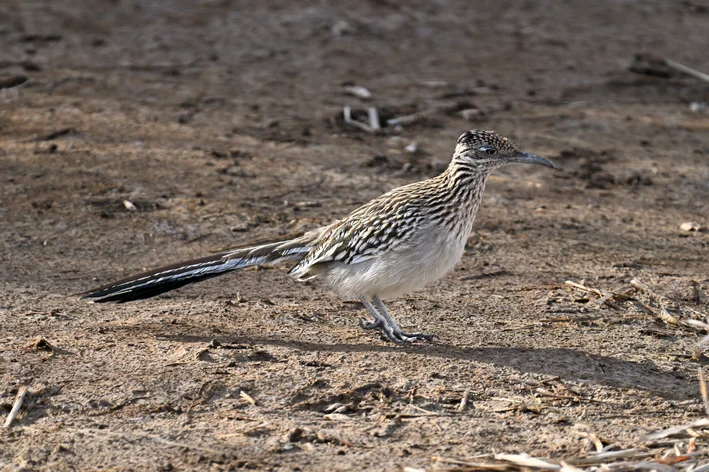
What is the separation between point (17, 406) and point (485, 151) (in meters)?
3.06

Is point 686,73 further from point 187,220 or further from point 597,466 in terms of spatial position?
point 597,466

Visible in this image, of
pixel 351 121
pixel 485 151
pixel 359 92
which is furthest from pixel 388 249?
pixel 359 92

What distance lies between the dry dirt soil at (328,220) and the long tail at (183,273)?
0.23 metres

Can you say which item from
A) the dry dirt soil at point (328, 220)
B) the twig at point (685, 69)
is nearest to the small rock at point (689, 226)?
the dry dirt soil at point (328, 220)

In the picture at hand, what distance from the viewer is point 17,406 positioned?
16.6ft

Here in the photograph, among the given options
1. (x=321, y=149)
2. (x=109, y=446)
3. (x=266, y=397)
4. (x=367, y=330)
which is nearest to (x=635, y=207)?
(x=321, y=149)

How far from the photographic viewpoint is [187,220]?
7.97 metres

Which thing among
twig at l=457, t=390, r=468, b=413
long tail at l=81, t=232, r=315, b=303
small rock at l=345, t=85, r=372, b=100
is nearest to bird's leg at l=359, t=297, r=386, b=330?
long tail at l=81, t=232, r=315, b=303

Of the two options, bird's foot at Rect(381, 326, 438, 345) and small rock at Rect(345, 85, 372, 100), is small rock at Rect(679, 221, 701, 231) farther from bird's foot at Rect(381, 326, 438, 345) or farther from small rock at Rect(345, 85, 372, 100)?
small rock at Rect(345, 85, 372, 100)

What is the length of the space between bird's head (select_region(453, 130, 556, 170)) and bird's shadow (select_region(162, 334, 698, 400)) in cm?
113

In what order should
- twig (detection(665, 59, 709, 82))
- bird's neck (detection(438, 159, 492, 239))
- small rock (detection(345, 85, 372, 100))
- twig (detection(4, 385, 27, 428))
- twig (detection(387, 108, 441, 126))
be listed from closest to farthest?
twig (detection(4, 385, 27, 428))
bird's neck (detection(438, 159, 492, 239))
twig (detection(387, 108, 441, 126))
small rock (detection(345, 85, 372, 100))
twig (detection(665, 59, 709, 82))

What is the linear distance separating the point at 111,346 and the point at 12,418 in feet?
2.96

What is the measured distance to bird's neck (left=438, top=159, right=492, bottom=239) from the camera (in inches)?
233

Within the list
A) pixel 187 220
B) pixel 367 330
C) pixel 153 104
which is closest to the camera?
pixel 367 330
